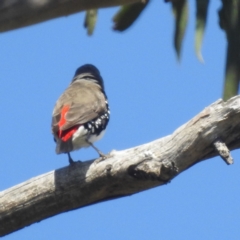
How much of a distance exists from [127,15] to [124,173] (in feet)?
3.35

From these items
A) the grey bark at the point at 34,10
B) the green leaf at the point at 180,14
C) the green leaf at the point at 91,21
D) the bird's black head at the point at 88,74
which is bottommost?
the grey bark at the point at 34,10

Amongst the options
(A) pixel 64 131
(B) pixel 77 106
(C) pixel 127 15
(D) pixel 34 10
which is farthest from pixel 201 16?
(B) pixel 77 106

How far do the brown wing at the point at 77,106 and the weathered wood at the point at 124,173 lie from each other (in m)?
1.31

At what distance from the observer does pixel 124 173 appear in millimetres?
3600

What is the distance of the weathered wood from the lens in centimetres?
351

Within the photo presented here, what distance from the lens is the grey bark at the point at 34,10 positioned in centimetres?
199

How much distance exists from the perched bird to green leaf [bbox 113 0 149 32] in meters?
1.77

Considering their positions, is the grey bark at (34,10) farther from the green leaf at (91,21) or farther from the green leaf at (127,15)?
the green leaf at (91,21)

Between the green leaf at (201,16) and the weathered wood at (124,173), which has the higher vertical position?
the green leaf at (201,16)

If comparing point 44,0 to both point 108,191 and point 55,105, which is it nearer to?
point 108,191

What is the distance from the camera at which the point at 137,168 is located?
3514mm

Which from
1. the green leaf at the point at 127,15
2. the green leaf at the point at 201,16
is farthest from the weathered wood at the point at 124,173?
the green leaf at the point at 127,15

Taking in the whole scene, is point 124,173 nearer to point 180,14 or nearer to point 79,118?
point 180,14

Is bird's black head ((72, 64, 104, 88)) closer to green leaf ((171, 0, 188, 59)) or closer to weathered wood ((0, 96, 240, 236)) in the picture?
weathered wood ((0, 96, 240, 236))
